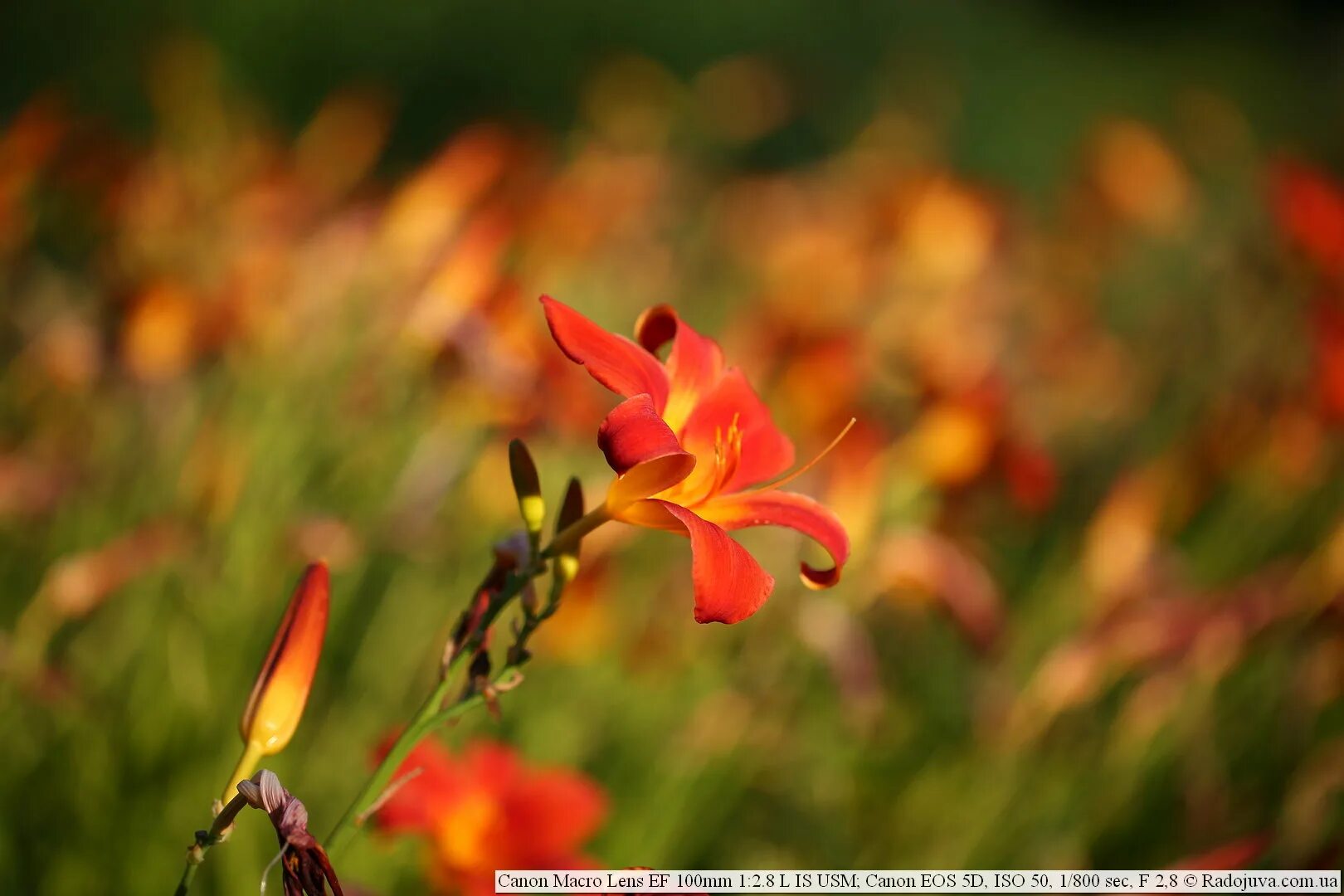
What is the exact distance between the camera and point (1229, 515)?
80.9 inches

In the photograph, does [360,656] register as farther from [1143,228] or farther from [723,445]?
[1143,228]

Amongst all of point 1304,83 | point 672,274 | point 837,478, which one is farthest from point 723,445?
point 1304,83

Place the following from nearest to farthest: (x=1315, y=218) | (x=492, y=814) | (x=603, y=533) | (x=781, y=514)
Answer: (x=781, y=514) → (x=492, y=814) → (x=603, y=533) → (x=1315, y=218)

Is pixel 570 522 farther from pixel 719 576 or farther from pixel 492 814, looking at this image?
pixel 492 814

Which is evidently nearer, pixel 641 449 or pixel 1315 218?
pixel 641 449

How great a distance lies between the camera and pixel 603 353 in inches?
22.6

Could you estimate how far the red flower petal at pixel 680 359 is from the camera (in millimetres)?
638

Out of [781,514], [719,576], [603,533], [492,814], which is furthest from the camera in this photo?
[603,533]

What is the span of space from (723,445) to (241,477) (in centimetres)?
77

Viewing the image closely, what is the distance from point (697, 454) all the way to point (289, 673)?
0.25m

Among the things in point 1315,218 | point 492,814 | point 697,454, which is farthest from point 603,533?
point 1315,218

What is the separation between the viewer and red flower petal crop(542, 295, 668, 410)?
1.81ft

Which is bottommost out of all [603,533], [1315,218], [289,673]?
[603,533]

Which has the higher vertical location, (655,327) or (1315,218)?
(655,327)
